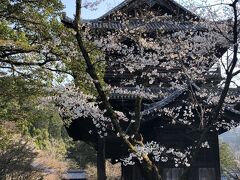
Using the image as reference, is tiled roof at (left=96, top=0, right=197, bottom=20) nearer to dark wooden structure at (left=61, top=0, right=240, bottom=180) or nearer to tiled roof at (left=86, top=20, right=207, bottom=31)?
tiled roof at (left=86, top=20, right=207, bottom=31)

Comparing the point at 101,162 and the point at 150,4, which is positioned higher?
the point at 150,4

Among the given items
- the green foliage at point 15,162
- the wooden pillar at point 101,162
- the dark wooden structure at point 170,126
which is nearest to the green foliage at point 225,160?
the green foliage at point 15,162

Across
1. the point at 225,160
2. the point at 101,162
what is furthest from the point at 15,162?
the point at 225,160

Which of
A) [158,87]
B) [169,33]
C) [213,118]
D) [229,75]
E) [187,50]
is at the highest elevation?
[169,33]

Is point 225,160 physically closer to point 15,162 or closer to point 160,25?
point 15,162

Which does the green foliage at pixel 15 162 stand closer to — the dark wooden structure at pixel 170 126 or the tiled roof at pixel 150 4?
the dark wooden structure at pixel 170 126

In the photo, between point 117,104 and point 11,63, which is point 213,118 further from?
point 11,63

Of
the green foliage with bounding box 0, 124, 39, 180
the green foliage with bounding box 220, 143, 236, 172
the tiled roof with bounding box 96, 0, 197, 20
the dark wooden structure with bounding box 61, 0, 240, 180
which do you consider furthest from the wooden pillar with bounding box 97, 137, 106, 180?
the green foliage with bounding box 220, 143, 236, 172

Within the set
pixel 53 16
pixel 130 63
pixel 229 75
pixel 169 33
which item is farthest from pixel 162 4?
pixel 229 75

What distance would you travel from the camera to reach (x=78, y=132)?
18.6m

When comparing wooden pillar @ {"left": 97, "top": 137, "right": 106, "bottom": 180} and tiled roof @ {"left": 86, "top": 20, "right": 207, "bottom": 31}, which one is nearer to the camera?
wooden pillar @ {"left": 97, "top": 137, "right": 106, "bottom": 180}

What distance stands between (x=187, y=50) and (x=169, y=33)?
2.44 metres

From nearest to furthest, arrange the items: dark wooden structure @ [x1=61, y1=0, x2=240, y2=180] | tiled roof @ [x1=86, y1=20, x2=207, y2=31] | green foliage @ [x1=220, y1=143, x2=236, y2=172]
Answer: dark wooden structure @ [x1=61, y1=0, x2=240, y2=180], tiled roof @ [x1=86, y1=20, x2=207, y2=31], green foliage @ [x1=220, y1=143, x2=236, y2=172]

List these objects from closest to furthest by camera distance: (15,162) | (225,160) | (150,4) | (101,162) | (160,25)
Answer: (101,162) < (160,25) < (150,4) < (15,162) < (225,160)
